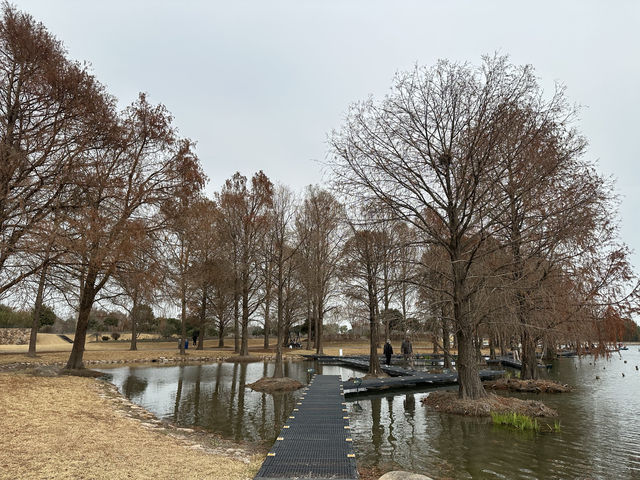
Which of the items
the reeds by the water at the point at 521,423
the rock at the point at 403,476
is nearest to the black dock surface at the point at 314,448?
the rock at the point at 403,476

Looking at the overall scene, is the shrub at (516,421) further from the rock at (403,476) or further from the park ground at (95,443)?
the park ground at (95,443)

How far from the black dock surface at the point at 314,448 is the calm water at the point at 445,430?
700 millimetres

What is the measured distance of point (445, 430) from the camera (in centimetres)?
1019

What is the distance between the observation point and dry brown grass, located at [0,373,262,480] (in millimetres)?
5855

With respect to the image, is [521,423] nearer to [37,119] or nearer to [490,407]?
[490,407]

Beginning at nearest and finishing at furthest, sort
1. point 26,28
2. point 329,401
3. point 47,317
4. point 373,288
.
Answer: point 329,401 < point 26,28 < point 373,288 < point 47,317

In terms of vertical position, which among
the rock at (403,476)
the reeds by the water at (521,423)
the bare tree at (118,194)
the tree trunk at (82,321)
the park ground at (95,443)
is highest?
the bare tree at (118,194)

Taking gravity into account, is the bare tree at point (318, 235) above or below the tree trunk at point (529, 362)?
above

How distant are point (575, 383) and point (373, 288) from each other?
11.5m

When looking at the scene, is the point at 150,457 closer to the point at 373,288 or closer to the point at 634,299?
the point at 373,288

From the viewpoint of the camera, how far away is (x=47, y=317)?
44406 millimetres

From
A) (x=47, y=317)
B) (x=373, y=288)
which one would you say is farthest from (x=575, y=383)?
(x=47, y=317)

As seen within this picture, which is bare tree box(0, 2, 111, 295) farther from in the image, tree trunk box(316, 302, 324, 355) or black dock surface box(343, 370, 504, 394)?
tree trunk box(316, 302, 324, 355)

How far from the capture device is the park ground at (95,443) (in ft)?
19.4
